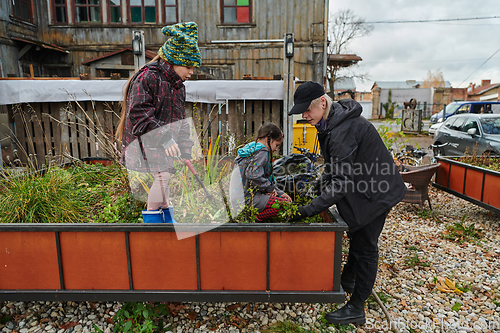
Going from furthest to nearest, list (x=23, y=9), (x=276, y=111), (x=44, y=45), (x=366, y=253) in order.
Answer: (x=23, y=9) < (x=44, y=45) < (x=276, y=111) < (x=366, y=253)

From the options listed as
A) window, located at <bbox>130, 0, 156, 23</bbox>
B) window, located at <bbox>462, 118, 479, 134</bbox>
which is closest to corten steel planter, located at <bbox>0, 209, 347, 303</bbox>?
window, located at <bbox>462, 118, 479, 134</bbox>

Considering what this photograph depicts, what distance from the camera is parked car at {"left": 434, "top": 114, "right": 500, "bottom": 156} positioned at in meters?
7.33

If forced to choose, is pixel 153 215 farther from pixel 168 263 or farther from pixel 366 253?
pixel 366 253

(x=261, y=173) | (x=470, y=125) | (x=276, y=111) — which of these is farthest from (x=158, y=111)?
(x=470, y=125)

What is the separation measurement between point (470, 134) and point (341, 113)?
7.40m

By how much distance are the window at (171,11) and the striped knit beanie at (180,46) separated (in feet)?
30.8

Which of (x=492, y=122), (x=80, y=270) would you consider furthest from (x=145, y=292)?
(x=492, y=122)

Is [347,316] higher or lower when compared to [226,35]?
lower

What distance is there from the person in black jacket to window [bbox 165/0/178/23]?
392 inches


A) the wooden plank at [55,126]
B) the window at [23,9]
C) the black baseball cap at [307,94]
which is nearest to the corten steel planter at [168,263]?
the black baseball cap at [307,94]

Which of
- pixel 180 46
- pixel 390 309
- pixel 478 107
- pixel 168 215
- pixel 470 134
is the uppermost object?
A: pixel 180 46

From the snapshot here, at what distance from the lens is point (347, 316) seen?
2436 mm

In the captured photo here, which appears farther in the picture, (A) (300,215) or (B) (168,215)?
(B) (168,215)

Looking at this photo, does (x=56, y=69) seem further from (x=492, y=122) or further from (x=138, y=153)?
(x=492, y=122)
